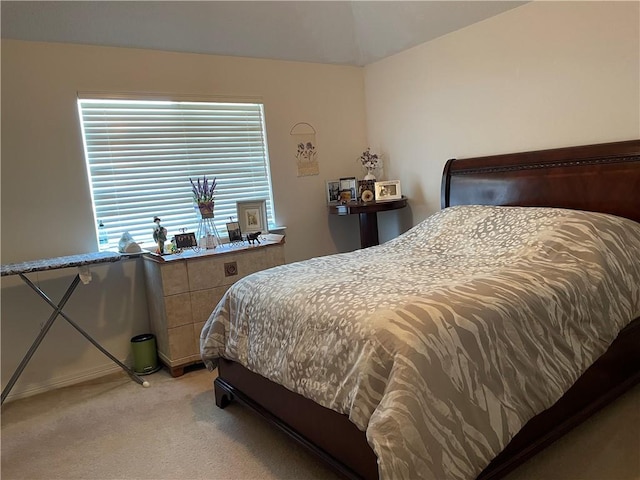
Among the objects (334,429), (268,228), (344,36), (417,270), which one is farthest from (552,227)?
(344,36)

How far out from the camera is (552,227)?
2342mm

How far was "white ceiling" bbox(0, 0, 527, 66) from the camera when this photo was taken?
9.34 ft

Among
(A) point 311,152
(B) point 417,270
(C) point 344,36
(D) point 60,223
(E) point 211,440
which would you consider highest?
(C) point 344,36

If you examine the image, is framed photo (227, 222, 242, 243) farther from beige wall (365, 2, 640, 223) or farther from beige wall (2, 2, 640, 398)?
beige wall (365, 2, 640, 223)

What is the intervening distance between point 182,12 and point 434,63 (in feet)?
5.94

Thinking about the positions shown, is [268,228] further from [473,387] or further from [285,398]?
[473,387]

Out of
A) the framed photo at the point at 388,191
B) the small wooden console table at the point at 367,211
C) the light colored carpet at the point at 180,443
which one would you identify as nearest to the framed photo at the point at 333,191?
the small wooden console table at the point at 367,211

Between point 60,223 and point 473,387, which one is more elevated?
point 60,223

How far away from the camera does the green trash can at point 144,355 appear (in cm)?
315

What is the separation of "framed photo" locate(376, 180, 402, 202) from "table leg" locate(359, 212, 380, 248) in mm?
163

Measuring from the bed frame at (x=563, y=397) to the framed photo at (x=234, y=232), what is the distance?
107 centimetres

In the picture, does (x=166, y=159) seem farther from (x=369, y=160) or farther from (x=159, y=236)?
(x=369, y=160)

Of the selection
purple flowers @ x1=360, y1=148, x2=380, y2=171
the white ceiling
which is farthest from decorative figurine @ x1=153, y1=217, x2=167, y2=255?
purple flowers @ x1=360, y1=148, x2=380, y2=171

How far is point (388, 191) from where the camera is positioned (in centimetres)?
388
